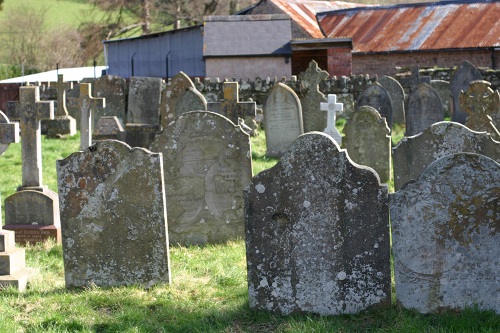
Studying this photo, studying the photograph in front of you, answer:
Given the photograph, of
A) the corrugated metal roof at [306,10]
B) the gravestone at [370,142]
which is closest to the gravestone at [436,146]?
the gravestone at [370,142]

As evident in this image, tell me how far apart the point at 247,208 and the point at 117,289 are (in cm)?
154

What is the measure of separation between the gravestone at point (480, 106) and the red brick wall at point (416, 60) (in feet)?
56.9

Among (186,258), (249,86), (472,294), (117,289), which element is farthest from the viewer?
(249,86)

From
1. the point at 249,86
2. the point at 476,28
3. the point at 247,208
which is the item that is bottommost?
the point at 247,208

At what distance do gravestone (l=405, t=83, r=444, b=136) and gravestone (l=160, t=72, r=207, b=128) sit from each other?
4.22 metres

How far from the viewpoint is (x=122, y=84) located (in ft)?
70.6

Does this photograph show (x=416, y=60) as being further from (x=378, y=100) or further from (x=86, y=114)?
(x=86, y=114)

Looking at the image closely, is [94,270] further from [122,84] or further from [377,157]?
[122,84]

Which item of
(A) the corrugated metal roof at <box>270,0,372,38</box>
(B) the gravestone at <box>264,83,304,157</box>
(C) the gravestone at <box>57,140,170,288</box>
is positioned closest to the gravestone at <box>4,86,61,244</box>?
(C) the gravestone at <box>57,140,170,288</box>

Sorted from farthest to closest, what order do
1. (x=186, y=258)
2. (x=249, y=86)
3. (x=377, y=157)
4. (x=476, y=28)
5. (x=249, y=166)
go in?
(x=476, y=28)
(x=249, y=86)
(x=377, y=157)
(x=249, y=166)
(x=186, y=258)

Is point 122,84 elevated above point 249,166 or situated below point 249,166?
above

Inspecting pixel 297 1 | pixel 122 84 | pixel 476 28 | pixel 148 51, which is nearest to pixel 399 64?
pixel 476 28

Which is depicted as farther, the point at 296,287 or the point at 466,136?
the point at 466,136

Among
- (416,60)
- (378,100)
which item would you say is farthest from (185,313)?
(416,60)
